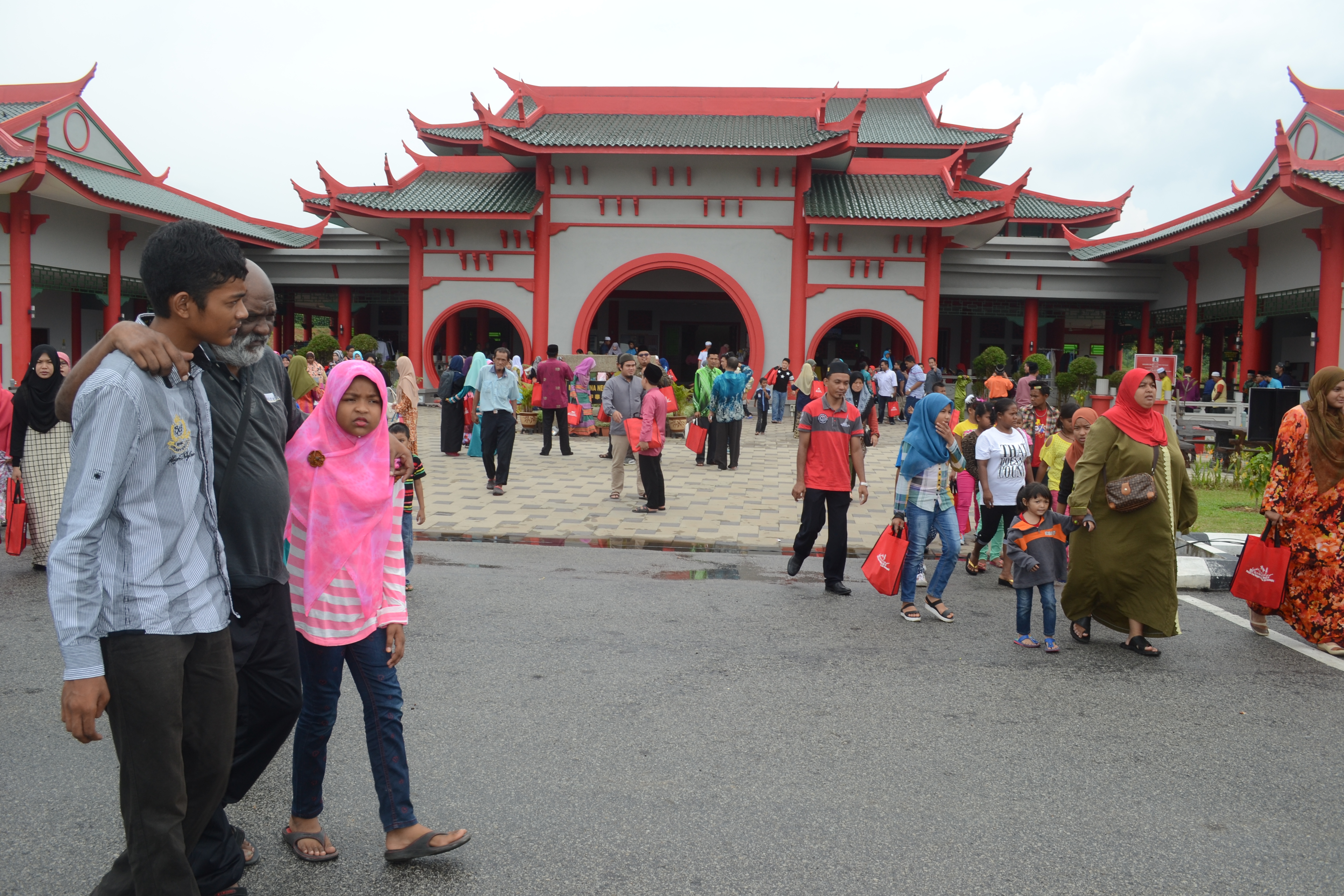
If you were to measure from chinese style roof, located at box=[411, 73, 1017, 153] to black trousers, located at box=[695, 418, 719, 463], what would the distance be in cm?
1014

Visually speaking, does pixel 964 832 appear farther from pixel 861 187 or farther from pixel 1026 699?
pixel 861 187

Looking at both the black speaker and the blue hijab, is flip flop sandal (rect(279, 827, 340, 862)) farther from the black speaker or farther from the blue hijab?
the black speaker

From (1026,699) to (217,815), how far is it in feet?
11.7

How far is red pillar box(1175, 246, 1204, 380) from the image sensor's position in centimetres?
2312

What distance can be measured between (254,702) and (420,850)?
679 millimetres

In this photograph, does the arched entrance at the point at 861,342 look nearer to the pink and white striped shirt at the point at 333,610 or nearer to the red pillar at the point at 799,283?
the red pillar at the point at 799,283

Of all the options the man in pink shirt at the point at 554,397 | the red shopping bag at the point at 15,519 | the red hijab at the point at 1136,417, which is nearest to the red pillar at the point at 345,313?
the man in pink shirt at the point at 554,397

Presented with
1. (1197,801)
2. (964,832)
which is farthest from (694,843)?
(1197,801)

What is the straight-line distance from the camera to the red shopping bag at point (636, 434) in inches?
390

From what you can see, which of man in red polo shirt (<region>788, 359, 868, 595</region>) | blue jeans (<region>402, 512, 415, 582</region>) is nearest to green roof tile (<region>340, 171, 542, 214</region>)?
man in red polo shirt (<region>788, 359, 868, 595</region>)

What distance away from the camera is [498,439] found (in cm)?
1083

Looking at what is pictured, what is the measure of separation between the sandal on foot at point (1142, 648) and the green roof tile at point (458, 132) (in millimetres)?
24364

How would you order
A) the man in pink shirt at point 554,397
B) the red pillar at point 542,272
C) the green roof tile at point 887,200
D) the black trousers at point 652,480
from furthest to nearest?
the red pillar at point 542,272
the green roof tile at point 887,200
the man in pink shirt at point 554,397
the black trousers at point 652,480

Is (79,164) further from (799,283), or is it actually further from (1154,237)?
(1154,237)
